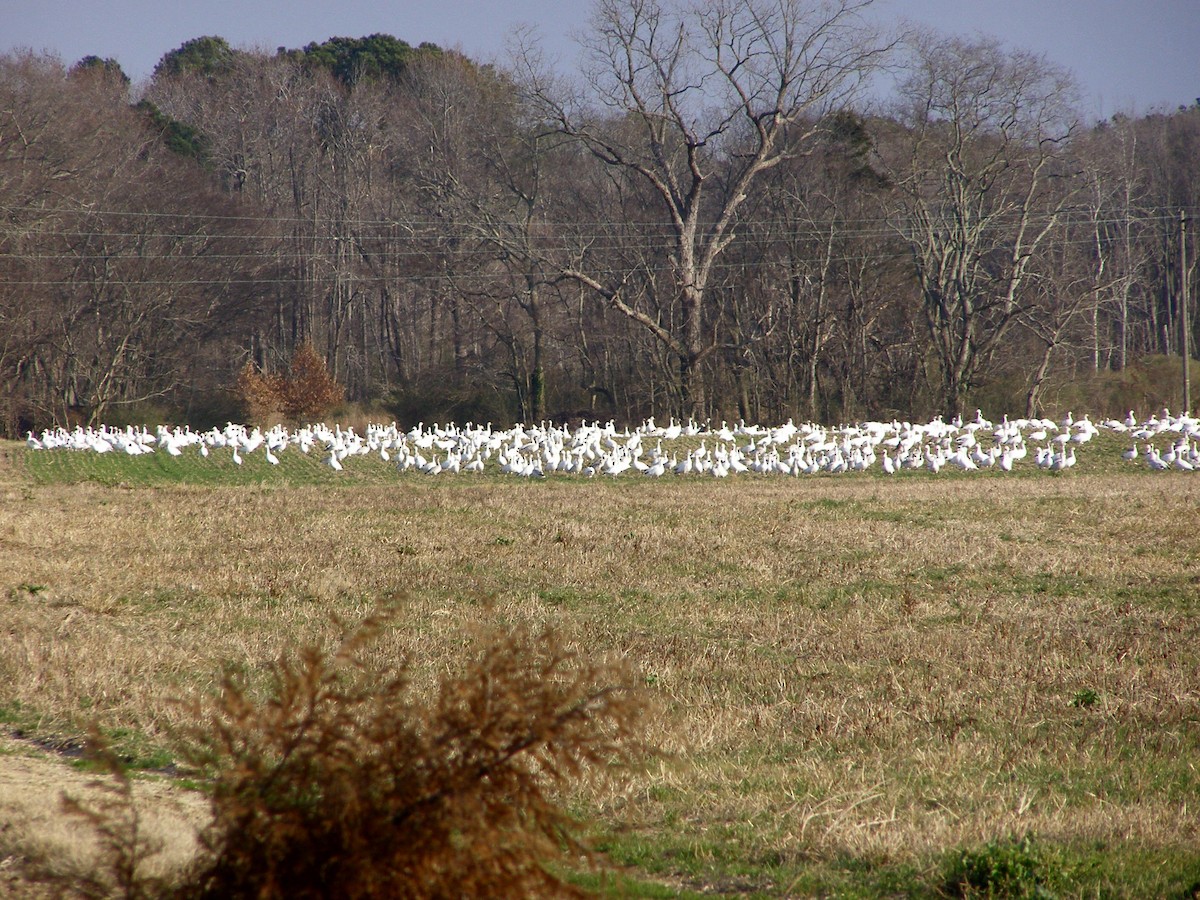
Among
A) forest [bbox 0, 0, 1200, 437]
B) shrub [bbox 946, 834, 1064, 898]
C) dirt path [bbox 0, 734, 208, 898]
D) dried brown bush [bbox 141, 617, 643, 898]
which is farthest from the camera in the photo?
forest [bbox 0, 0, 1200, 437]

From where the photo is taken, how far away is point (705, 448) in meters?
34.2

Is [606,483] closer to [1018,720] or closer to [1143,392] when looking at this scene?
[1018,720]

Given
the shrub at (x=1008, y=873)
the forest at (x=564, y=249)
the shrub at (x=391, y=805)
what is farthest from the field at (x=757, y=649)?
the forest at (x=564, y=249)

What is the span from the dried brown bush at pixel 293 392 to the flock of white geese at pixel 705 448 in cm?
964

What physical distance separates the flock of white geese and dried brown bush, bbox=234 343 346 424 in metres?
9.64

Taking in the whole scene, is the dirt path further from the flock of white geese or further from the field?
the flock of white geese

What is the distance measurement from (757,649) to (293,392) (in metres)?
41.3

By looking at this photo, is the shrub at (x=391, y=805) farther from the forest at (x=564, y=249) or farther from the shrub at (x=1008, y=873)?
the forest at (x=564, y=249)

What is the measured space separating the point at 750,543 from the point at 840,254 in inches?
1343

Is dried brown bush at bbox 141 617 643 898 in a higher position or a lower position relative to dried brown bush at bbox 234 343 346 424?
lower

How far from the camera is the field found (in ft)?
17.1

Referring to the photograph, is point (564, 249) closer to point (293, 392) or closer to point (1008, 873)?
point (293, 392)

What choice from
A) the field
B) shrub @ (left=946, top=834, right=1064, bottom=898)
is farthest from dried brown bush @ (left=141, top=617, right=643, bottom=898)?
shrub @ (left=946, top=834, right=1064, bottom=898)

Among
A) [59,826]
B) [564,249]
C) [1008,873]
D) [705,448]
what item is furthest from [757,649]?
[564,249]
